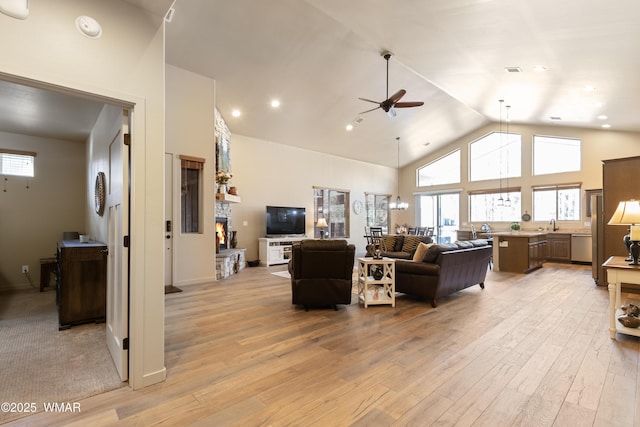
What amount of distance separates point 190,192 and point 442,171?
9525 millimetres

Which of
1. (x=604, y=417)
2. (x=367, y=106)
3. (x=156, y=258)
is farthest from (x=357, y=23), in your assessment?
(x=604, y=417)

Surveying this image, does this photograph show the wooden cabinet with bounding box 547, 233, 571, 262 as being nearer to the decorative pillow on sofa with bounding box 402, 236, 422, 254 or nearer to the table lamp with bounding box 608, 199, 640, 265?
the decorative pillow on sofa with bounding box 402, 236, 422, 254

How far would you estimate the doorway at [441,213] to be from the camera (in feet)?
37.5

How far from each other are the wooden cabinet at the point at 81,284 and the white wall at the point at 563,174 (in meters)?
10.8

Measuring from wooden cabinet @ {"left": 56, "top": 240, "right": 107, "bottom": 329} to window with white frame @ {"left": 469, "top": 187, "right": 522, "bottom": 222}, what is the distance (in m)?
10.2

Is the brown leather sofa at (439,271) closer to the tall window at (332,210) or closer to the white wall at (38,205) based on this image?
the tall window at (332,210)

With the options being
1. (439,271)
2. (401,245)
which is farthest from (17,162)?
(401,245)

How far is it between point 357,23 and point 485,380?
4716mm

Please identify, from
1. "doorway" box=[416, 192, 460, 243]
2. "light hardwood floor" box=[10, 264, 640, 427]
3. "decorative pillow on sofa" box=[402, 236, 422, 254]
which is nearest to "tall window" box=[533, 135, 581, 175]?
"doorway" box=[416, 192, 460, 243]

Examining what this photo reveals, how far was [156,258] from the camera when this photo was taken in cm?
225

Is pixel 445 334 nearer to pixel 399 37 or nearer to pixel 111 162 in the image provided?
pixel 111 162

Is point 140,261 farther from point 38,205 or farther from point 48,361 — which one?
point 38,205

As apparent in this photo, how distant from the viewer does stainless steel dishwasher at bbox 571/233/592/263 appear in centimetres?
827

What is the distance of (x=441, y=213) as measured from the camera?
11.8m
